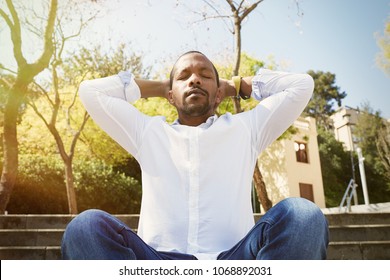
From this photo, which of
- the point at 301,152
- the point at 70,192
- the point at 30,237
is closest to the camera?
the point at 30,237

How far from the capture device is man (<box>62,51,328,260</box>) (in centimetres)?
108

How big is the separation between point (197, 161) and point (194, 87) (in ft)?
1.18

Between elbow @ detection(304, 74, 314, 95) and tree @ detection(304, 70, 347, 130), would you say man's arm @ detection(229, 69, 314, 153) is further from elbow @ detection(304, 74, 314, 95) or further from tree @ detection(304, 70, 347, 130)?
tree @ detection(304, 70, 347, 130)

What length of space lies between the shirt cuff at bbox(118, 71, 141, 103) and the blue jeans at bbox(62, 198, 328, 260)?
0.81 m

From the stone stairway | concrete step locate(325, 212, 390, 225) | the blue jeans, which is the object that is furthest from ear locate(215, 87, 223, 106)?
concrete step locate(325, 212, 390, 225)

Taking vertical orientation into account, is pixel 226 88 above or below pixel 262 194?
above

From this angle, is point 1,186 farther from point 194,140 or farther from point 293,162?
point 293,162

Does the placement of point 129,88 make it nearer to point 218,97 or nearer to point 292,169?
point 218,97

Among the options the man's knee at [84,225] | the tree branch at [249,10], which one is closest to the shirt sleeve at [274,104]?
the man's knee at [84,225]

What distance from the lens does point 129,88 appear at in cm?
181

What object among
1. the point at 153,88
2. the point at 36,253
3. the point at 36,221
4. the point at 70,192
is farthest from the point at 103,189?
the point at 153,88

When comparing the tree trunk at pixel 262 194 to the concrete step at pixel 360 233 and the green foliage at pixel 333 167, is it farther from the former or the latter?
the green foliage at pixel 333 167

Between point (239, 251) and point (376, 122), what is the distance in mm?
17152

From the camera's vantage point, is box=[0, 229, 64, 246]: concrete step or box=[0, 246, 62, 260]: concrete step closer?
box=[0, 246, 62, 260]: concrete step
